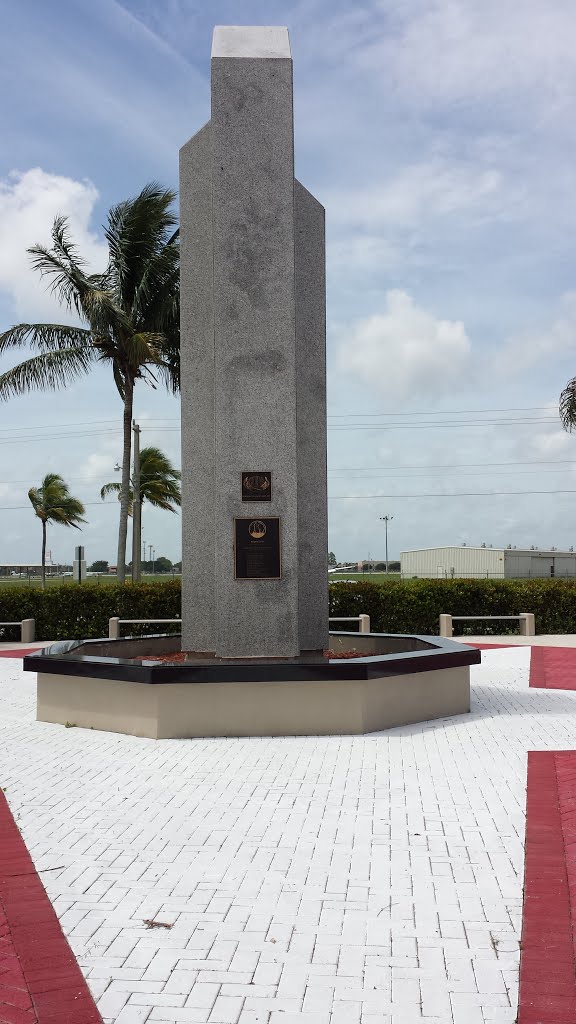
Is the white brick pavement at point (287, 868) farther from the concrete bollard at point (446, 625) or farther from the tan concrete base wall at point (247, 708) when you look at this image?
the concrete bollard at point (446, 625)

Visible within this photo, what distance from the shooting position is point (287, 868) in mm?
4781

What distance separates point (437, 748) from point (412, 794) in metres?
1.53

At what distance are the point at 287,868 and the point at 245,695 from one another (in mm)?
3436

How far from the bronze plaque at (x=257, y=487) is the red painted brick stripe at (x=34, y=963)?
4.75 metres

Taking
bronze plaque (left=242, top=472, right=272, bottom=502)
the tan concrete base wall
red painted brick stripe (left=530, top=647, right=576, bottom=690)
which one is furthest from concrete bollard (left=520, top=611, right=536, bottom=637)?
bronze plaque (left=242, top=472, right=272, bottom=502)

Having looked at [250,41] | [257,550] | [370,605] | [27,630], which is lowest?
[27,630]

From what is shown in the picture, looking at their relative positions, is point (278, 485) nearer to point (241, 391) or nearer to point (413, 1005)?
point (241, 391)

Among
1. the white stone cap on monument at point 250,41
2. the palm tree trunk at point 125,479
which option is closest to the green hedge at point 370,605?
the palm tree trunk at point 125,479

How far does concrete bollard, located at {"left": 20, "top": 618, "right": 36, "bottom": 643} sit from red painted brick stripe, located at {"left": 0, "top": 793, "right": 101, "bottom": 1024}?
1510 cm

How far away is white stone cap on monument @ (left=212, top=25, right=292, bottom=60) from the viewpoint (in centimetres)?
934

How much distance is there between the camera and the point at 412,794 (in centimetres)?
626

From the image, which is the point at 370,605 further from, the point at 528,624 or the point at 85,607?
the point at 85,607

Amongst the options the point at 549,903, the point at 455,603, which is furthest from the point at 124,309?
the point at 549,903

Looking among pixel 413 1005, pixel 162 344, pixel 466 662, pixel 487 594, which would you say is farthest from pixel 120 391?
pixel 413 1005
